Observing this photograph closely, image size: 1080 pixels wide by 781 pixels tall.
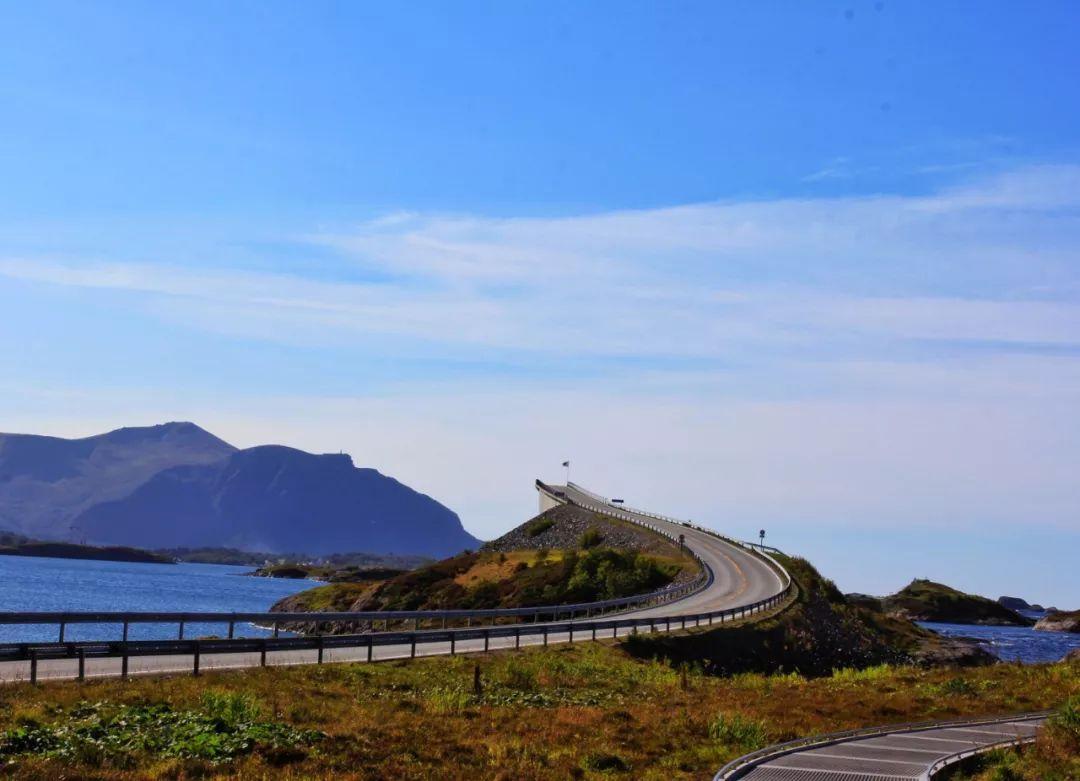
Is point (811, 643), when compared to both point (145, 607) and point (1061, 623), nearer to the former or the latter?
point (145, 607)

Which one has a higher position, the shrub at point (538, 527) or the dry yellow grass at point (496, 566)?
the shrub at point (538, 527)

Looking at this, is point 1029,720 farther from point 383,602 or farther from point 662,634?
point 383,602

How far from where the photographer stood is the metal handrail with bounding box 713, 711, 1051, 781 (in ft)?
70.6

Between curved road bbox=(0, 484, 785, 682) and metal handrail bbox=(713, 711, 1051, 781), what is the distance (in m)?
15.8

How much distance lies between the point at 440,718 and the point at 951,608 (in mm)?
167607

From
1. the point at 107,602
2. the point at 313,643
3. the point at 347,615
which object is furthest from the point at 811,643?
the point at 107,602

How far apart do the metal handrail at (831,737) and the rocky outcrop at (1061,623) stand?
153 m

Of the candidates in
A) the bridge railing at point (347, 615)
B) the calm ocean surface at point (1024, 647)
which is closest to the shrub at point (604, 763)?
the bridge railing at point (347, 615)

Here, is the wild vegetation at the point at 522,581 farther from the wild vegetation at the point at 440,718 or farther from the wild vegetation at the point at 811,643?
the wild vegetation at the point at 440,718

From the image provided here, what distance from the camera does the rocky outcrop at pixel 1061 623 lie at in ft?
564

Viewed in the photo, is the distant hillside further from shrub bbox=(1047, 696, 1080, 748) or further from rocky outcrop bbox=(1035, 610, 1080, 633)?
shrub bbox=(1047, 696, 1080, 748)

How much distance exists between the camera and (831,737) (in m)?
25.8

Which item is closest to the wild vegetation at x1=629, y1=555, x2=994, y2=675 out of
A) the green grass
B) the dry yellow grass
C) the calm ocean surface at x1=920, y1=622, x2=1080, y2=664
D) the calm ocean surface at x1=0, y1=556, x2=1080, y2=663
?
the calm ocean surface at x1=920, y1=622, x2=1080, y2=664

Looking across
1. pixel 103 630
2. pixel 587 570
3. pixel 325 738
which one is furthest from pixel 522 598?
pixel 325 738
